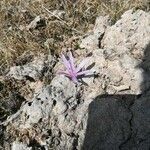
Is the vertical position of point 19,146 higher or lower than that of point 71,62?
lower

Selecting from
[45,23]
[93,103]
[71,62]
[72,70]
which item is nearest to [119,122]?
[93,103]

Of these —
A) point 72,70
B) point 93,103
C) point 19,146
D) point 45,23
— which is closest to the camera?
point 19,146

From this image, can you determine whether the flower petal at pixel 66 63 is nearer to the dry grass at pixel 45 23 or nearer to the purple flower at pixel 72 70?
the purple flower at pixel 72 70

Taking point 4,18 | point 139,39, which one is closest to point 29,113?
point 139,39

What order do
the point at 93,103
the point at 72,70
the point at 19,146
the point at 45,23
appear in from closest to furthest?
the point at 19,146
the point at 93,103
the point at 72,70
the point at 45,23

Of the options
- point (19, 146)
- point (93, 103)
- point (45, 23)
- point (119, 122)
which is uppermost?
point (45, 23)

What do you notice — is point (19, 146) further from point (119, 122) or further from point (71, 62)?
point (71, 62)
